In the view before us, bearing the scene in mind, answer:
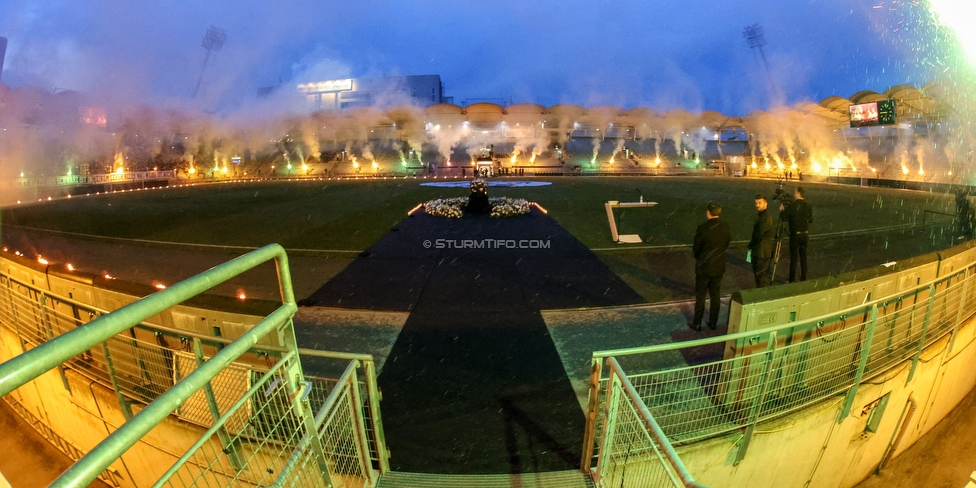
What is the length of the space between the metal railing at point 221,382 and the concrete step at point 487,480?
0.17 meters

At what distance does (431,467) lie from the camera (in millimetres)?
4055

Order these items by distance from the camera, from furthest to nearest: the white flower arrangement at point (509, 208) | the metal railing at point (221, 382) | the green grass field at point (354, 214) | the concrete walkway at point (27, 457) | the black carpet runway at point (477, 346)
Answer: the white flower arrangement at point (509, 208) < the green grass field at point (354, 214) < the concrete walkway at point (27, 457) < the black carpet runway at point (477, 346) < the metal railing at point (221, 382)

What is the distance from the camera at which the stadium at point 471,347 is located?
3.40 m

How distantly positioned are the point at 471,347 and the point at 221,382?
115 inches

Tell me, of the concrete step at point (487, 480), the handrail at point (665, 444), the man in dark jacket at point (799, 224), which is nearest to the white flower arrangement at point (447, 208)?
the man in dark jacket at point (799, 224)

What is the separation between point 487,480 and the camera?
3893mm

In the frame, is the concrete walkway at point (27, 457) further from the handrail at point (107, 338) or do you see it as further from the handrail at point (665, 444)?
the handrail at point (665, 444)

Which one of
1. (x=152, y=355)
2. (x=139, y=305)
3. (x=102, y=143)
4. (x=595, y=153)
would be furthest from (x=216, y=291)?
(x=595, y=153)

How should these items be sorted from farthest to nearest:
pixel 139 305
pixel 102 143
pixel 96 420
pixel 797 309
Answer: pixel 102 143 → pixel 96 420 → pixel 797 309 → pixel 139 305

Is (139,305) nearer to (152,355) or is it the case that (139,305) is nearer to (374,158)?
(152,355)

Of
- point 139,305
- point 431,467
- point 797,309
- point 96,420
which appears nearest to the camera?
point 139,305

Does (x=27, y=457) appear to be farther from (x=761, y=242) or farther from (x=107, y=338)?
(x=761, y=242)

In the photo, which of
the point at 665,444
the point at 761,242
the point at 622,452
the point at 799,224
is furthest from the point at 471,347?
the point at 799,224

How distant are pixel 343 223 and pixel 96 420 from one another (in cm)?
1070
